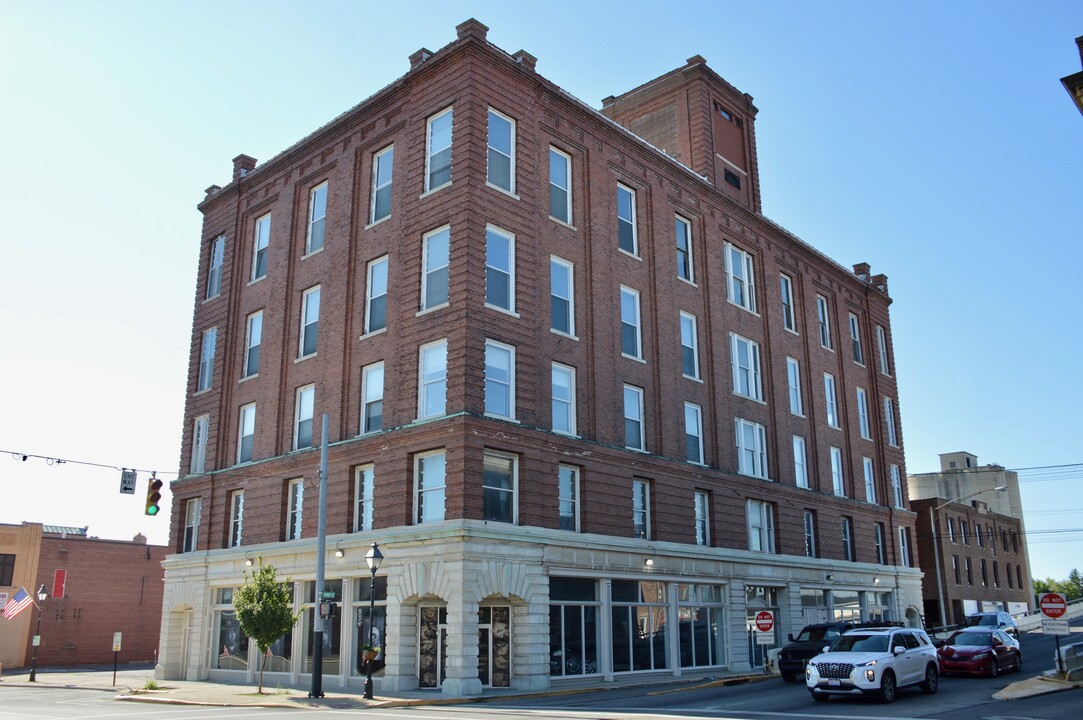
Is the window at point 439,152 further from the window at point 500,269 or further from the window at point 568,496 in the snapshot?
the window at point 568,496

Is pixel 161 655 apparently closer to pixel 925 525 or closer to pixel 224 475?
pixel 224 475

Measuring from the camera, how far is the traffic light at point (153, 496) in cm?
2769

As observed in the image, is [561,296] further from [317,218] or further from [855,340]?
[855,340]

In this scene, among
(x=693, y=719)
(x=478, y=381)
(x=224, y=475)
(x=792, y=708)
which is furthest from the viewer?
(x=224, y=475)

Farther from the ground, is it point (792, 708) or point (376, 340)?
point (376, 340)

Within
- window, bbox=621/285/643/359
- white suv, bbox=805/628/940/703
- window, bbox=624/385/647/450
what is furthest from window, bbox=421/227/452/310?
white suv, bbox=805/628/940/703

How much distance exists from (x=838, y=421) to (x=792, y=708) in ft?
98.7

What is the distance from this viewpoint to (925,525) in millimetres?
68625

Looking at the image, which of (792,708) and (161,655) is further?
(161,655)

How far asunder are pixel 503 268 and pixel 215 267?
728 inches

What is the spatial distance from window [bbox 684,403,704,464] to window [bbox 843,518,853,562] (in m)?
14.1

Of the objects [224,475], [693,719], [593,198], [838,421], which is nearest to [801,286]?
[838,421]

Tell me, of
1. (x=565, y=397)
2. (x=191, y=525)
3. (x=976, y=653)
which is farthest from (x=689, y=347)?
(x=191, y=525)

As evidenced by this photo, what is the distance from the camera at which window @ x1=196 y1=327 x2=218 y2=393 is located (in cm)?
4147
